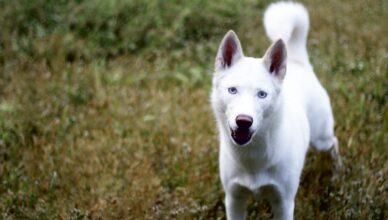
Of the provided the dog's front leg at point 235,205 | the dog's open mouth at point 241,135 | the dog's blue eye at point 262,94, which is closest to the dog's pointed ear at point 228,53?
the dog's blue eye at point 262,94

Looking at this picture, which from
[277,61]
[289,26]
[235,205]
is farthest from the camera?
[289,26]

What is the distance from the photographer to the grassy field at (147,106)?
14.9 feet

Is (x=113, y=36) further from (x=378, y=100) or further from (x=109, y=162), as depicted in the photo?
(x=378, y=100)

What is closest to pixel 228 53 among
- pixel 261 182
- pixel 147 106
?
pixel 261 182

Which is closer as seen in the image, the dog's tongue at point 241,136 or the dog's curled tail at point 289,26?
the dog's tongue at point 241,136

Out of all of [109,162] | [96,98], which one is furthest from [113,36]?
[109,162]

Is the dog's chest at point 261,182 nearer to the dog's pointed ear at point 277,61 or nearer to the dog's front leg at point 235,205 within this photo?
the dog's front leg at point 235,205

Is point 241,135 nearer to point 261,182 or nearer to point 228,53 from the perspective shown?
point 261,182

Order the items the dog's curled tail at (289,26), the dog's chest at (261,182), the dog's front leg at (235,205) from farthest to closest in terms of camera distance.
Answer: the dog's curled tail at (289,26)
the dog's front leg at (235,205)
the dog's chest at (261,182)

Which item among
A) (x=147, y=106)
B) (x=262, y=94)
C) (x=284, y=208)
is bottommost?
(x=284, y=208)

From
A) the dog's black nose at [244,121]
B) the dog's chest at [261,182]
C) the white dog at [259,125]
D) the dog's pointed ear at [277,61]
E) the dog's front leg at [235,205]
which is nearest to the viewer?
the dog's black nose at [244,121]

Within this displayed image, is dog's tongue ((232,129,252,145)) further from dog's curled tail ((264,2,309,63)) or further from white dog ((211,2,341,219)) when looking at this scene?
dog's curled tail ((264,2,309,63))

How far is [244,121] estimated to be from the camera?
10.4 feet

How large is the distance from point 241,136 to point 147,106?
290cm
